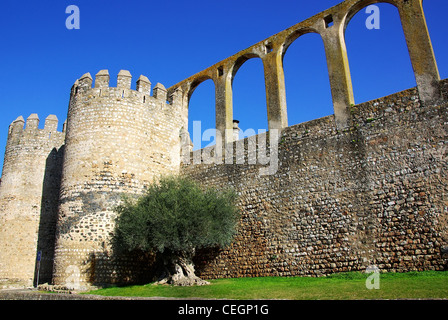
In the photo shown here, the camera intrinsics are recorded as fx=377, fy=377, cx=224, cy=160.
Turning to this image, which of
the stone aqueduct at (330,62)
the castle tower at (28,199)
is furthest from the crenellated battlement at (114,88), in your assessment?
the castle tower at (28,199)

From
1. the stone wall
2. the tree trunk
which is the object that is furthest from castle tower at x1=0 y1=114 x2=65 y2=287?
the stone wall

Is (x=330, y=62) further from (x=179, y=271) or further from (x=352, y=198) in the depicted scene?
(x=179, y=271)

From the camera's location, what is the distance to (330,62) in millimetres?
12711

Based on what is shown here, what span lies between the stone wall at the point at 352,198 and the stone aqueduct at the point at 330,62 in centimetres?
50

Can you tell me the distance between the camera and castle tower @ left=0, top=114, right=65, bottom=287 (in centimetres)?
1638

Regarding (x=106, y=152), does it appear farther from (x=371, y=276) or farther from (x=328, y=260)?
(x=371, y=276)

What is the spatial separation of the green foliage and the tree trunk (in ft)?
0.84

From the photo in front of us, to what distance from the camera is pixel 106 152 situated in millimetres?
13906

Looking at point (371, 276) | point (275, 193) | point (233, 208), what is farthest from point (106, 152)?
point (371, 276)

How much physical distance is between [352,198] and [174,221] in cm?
526

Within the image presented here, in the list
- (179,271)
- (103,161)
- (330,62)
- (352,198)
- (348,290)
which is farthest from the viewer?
(103,161)

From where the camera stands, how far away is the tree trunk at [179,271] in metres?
11.3

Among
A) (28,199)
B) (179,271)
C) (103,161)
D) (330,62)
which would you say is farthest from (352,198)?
(28,199)

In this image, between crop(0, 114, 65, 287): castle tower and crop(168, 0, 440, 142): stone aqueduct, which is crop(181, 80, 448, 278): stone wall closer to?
crop(168, 0, 440, 142): stone aqueduct
